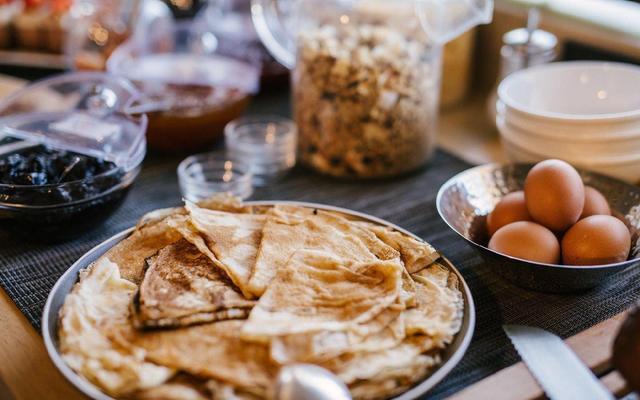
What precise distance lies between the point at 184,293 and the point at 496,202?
0.53 m

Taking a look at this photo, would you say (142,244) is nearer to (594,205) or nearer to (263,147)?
(263,147)

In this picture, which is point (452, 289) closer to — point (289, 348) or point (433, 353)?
point (433, 353)

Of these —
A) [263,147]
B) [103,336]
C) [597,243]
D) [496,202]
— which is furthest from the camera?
[263,147]

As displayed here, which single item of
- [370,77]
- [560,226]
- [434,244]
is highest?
[370,77]

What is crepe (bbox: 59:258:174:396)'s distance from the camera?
70cm

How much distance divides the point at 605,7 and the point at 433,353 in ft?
3.77

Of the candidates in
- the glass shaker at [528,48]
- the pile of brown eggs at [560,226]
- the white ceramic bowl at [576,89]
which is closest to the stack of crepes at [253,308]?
the pile of brown eggs at [560,226]

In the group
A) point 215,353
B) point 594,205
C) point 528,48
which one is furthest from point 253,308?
point 528,48

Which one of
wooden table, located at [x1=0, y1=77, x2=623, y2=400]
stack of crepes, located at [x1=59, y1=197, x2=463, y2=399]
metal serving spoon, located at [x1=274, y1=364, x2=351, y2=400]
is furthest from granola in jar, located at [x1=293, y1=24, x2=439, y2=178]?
metal serving spoon, located at [x1=274, y1=364, x2=351, y2=400]

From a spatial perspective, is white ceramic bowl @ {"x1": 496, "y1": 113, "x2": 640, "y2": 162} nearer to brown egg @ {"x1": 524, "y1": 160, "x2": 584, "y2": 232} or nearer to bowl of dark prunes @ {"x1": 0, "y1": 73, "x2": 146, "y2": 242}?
brown egg @ {"x1": 524, "y1": 160, "x2": 584, "y2": 232}

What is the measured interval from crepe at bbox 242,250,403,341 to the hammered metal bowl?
18 cm

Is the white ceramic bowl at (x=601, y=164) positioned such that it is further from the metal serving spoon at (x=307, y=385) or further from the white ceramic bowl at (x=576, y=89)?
the metal serving spoon at (x=307, y=385)

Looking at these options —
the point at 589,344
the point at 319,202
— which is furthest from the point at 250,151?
the point at 589,344

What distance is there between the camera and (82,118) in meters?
1.23
